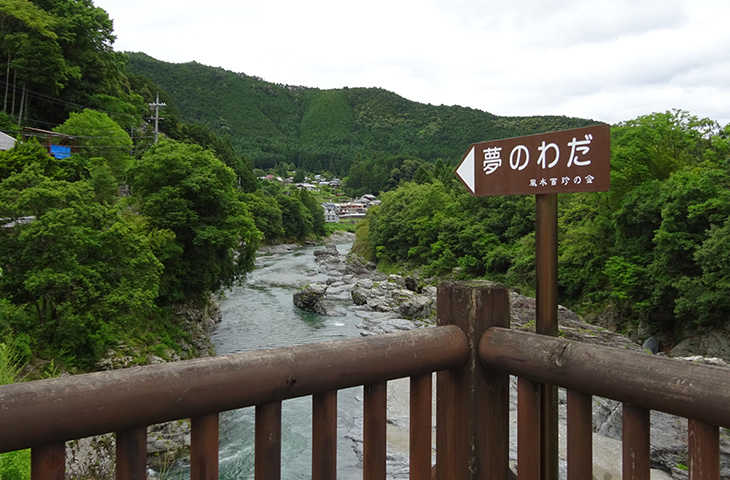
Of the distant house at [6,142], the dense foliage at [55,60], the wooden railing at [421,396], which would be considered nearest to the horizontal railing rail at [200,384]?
the wooden railing at [421,396]

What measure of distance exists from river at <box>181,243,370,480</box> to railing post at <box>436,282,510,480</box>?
836cm

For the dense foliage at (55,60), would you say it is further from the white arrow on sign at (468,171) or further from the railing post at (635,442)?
the railing post at (635,442)

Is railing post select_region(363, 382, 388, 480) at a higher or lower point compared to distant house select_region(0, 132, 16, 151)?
lower

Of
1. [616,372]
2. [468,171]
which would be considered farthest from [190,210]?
[616,372]

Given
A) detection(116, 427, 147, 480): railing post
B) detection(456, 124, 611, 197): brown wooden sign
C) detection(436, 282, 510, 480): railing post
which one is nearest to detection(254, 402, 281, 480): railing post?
detection(116, 427, 147, 480): railing post

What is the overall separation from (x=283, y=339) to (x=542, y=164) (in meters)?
17.7

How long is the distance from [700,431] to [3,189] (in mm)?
14557

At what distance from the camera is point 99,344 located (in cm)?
1258

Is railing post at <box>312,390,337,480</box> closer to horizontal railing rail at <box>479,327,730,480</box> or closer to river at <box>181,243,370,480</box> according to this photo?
horizontal railing rail at <box>479,327,730,480</box>

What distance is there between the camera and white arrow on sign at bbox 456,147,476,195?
7.91 ft

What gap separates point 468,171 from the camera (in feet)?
8.02

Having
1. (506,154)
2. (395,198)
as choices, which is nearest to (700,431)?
(506,154)

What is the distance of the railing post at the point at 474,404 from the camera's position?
6.40ft

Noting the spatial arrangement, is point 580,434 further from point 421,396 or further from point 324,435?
point 324,435
